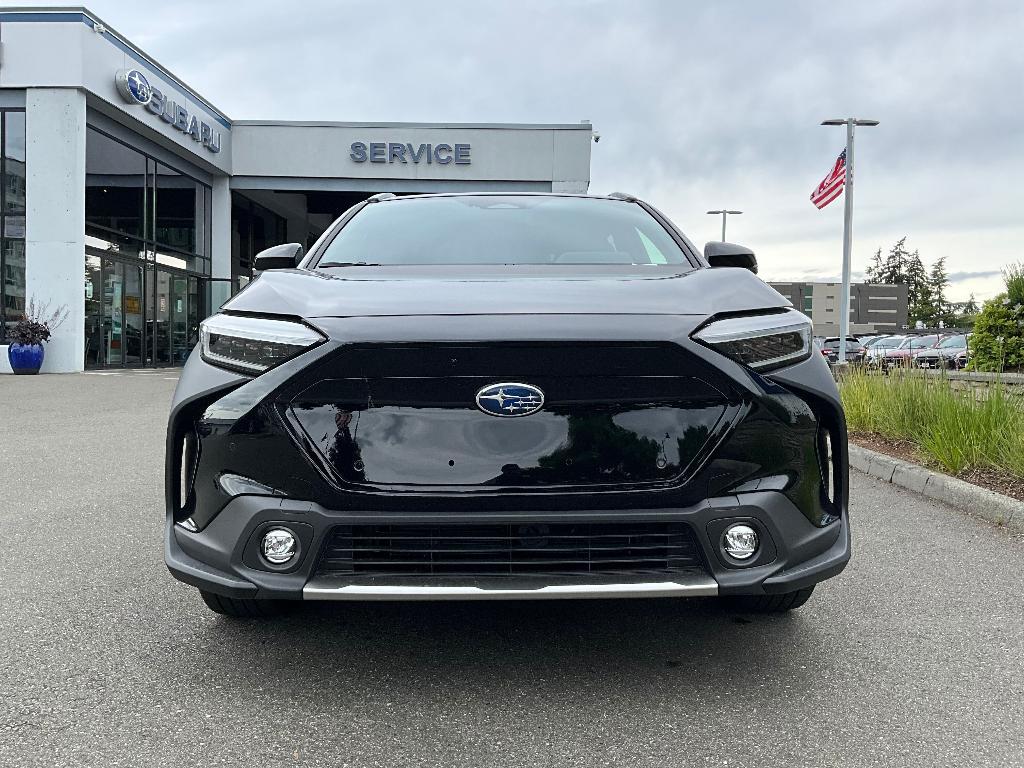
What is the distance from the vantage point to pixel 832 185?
21.8 meters

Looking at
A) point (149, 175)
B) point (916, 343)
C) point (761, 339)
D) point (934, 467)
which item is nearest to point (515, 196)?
point (761, 339)

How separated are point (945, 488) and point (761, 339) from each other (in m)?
3.48

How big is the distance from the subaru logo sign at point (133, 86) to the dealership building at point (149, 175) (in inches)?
1.7

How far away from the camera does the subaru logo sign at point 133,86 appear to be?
62.7 ft

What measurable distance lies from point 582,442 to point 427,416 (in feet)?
1.29

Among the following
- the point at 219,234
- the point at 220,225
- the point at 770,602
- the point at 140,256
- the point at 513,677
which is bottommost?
the point at 513,677

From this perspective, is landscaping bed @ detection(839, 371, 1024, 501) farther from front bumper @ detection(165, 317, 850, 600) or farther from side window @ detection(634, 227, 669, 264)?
front bumper @ detection(165, 317, 850, 600)

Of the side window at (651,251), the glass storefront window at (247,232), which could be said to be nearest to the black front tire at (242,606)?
the side window at (651,251)

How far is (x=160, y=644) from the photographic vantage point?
2664mm

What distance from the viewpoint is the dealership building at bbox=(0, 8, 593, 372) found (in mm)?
18000

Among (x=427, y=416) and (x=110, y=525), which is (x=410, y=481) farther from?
(x=110, y=525)

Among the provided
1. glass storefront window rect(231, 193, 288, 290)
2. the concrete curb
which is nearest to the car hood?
the concrete curb

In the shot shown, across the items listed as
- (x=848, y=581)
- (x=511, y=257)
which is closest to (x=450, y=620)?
(x=511, y=257)

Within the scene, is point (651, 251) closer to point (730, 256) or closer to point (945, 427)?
point (730, 256)
